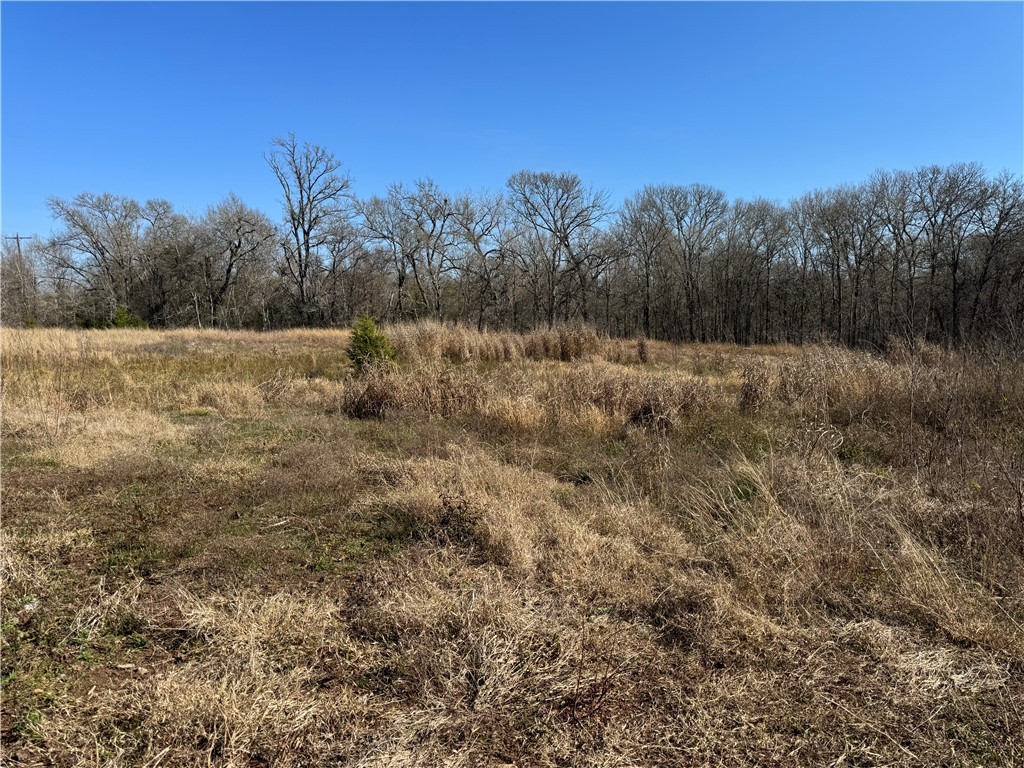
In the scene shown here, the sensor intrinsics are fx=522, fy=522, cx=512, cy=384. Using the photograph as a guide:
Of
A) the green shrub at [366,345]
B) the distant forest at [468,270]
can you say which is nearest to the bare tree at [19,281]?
the distant forest at [468,270]

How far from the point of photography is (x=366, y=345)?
11.6 meters

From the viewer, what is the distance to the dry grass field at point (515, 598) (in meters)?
1.93

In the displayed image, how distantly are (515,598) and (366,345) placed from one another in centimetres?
959

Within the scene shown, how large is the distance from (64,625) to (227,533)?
1189mm

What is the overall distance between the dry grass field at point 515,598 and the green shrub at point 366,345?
16.6 feet

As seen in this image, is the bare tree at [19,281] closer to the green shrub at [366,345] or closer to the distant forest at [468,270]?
the distant forest at [468,270]

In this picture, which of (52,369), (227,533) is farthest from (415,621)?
(52,369)

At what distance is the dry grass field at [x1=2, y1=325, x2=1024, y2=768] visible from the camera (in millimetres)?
1935

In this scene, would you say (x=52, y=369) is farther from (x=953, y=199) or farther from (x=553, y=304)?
(x=953, y=199)

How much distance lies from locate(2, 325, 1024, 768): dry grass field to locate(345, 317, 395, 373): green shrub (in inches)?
200

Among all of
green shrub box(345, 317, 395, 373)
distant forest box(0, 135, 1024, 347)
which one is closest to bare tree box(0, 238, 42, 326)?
distant forest box(0, 135, 1024, 347)

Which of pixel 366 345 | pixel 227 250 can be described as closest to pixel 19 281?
pixel 227 250

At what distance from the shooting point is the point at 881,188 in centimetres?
3747

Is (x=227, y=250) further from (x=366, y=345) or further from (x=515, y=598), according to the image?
(x=515, y=598)
